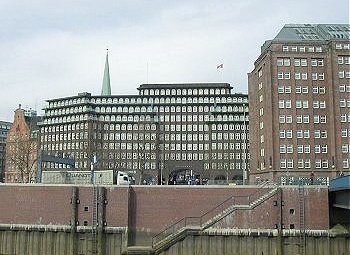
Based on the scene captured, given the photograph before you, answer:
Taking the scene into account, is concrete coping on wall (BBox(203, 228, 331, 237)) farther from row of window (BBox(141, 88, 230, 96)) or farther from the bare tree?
row of window (BBox(141, 88, 230, 96))

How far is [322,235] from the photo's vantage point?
4769 cm

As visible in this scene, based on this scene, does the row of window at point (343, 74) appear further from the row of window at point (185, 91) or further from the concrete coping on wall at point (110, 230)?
the row of window at point (185, 91)

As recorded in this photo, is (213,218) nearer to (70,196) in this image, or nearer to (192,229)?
(192,229)

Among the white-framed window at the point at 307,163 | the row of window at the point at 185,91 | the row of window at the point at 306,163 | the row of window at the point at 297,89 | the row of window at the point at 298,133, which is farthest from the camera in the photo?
the row of window at the point at 185,91

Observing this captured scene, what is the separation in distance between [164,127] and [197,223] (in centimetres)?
9772

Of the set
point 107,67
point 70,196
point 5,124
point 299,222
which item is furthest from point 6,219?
point 5,124

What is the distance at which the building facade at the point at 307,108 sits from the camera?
270ft

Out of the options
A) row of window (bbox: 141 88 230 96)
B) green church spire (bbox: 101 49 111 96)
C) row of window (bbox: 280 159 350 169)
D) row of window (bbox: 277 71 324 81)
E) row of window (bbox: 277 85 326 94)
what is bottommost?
row of window (bbox: 280 159 350 169)

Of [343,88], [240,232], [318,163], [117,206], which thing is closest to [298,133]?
[318,163]

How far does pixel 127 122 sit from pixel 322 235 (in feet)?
342

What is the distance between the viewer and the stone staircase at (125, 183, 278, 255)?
46969 millimetres

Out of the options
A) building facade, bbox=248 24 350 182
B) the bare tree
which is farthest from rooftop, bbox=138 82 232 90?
building facade, bbox=248 24 350 182

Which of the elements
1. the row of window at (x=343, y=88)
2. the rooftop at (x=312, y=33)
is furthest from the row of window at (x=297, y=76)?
the rooftop at (x=312, y=33)

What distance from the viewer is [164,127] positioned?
147625 millimetres
